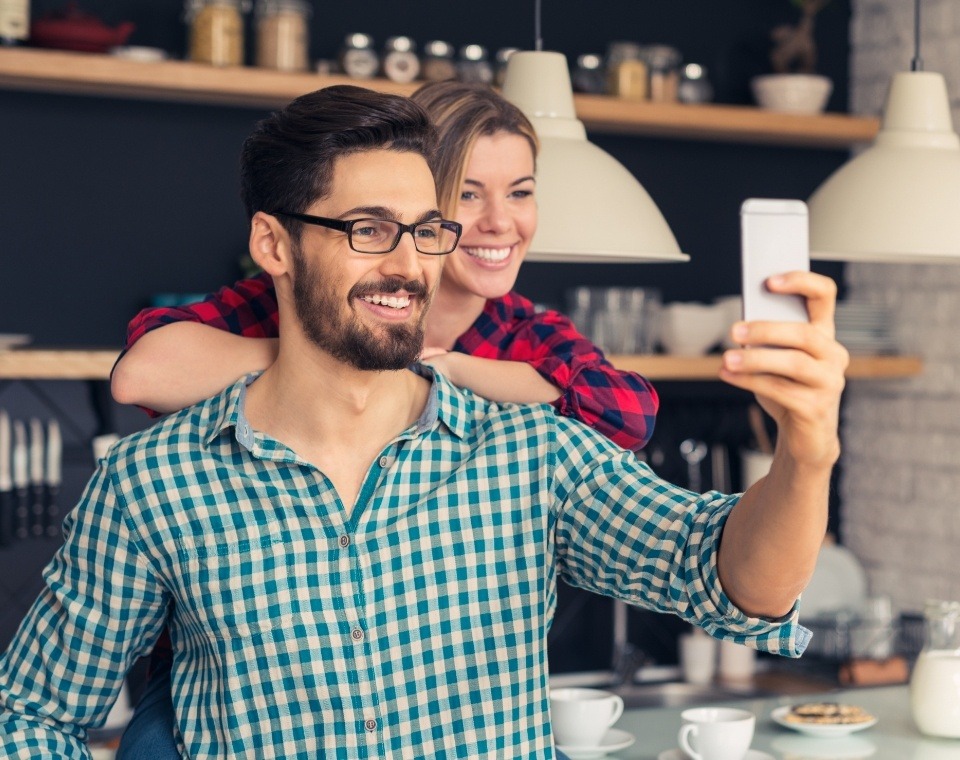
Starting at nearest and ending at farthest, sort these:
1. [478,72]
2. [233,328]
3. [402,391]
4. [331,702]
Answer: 1. [331,702]
2. [402,391]
3. [233,328]
4. [478,72]

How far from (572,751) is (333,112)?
1.14 m

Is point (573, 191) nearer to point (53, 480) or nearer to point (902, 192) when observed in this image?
point (902, 192)

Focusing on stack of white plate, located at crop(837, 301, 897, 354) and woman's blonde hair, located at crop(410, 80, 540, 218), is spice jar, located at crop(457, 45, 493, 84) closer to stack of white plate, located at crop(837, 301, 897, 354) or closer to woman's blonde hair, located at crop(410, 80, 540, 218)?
stack of white plate, located at crop(837, 301, 897, 354)

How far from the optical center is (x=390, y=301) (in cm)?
150

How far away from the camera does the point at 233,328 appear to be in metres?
1.81

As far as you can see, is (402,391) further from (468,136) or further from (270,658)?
(468,136)

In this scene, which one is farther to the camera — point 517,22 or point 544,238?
point 517,22

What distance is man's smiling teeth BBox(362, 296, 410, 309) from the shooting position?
1.50m

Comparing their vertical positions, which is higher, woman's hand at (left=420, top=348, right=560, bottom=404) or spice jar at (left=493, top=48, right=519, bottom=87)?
spice jar at (left=493, top=48, right=519, bottom=87)

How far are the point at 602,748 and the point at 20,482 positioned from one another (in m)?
1.87

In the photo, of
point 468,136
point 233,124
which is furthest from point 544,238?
point 233,124

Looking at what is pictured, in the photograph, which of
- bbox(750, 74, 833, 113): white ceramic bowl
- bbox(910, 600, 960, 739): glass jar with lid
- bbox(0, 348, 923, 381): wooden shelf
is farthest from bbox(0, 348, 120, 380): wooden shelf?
bbox(750, 74, 833, 113): white ceramic bowl

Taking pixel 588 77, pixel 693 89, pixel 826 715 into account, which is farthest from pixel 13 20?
pixel 826 715

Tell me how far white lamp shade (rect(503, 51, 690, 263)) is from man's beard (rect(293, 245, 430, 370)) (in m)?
0.44
